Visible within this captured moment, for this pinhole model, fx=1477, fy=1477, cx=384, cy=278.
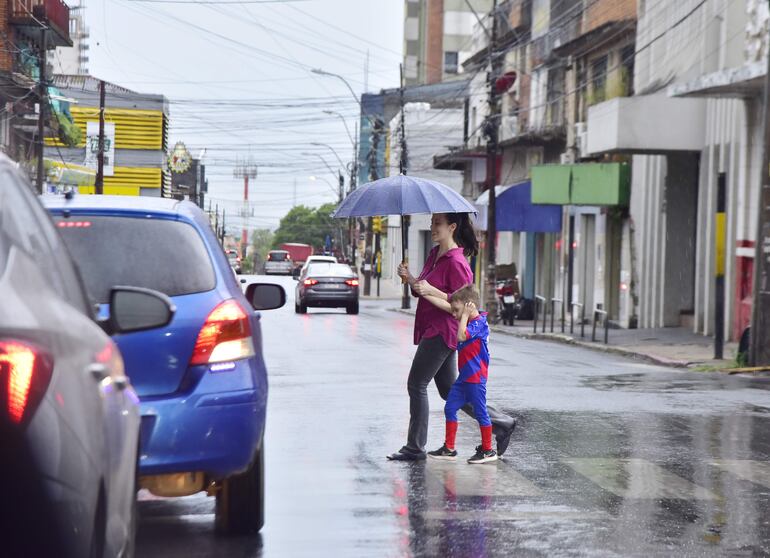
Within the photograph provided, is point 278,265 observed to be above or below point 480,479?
below

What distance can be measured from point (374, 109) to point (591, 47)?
8265 centimetres

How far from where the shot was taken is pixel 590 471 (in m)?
9.89

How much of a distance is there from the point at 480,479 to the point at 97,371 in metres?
6.23

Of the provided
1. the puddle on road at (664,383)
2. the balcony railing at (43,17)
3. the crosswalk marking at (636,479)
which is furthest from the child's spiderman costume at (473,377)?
the balcony railing at (43,17)

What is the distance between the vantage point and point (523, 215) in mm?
43656

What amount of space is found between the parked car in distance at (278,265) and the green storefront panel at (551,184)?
69602 mm

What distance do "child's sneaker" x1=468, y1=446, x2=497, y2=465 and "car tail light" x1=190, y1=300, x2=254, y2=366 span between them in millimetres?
3761

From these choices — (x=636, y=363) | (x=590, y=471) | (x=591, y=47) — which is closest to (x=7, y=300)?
(x=590, y=471)

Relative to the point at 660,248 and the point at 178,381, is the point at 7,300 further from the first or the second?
the point at 660,248

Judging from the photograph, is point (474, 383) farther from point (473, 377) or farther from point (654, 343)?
point (654, 343)

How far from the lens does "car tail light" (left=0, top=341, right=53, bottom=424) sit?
2877 millimetres

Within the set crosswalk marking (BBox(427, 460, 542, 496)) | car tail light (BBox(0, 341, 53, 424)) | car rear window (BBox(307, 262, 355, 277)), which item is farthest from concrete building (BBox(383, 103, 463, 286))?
car tail light (BBox(0, 341, 53, 424))

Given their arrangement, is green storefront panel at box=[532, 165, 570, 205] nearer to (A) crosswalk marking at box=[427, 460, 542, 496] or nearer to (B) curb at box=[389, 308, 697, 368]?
(B) curb at box=[389, 308, 697, 368]

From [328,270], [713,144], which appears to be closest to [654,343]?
[713,144]
